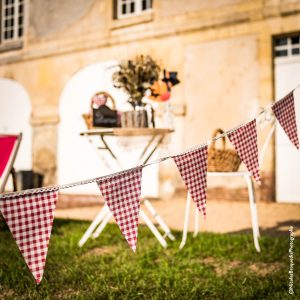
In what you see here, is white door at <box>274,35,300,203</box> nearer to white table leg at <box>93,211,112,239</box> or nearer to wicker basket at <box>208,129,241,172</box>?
wicker basket at <box>208,129,241,172</box>

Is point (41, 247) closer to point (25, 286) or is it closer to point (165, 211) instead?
point (25, 286)

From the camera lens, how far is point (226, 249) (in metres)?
3.51

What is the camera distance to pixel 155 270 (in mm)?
2945

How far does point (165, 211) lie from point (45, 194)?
469 cm

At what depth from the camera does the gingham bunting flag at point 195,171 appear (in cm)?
239

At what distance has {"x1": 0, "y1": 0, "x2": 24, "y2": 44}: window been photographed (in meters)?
10.9

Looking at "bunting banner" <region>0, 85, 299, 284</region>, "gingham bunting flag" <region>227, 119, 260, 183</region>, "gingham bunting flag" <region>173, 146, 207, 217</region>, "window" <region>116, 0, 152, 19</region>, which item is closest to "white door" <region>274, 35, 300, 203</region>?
"window" <region>116, 0, 152, 19</region>

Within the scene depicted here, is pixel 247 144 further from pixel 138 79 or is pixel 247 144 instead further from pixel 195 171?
pixel 138 79

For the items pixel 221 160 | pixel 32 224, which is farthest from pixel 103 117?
pixel 32 224

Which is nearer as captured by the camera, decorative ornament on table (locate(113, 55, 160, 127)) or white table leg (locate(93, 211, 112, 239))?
white table leg (locate(93, 211, 112, 239))

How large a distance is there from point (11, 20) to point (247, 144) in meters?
10.0

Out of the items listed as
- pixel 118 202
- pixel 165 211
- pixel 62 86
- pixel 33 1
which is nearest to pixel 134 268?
pixel 118 202

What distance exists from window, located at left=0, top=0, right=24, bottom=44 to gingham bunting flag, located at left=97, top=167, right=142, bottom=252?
968 centimetres

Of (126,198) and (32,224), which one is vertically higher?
(126,198)
